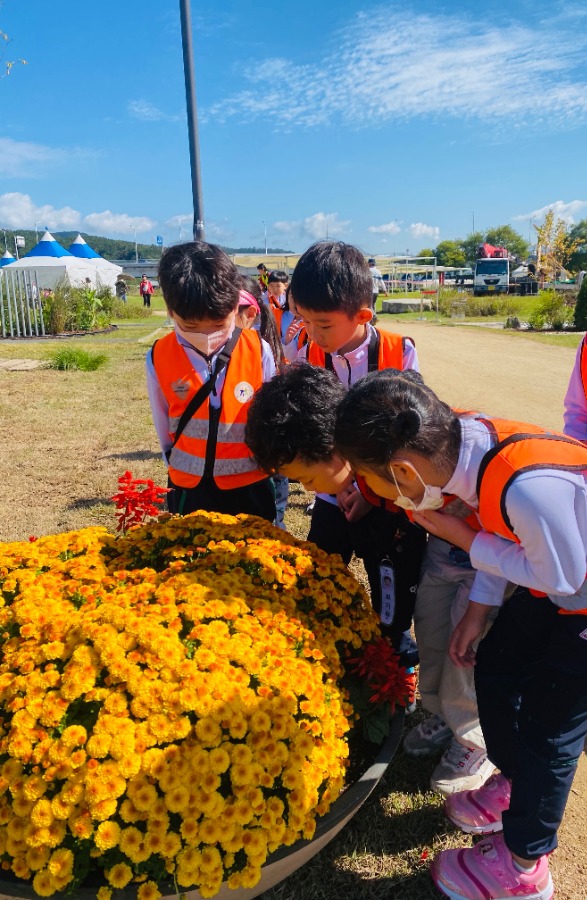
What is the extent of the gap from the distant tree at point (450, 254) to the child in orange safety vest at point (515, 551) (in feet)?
309

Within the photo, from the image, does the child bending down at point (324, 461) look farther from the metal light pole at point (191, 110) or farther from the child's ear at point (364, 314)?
the metal light pole at point (191, 110)

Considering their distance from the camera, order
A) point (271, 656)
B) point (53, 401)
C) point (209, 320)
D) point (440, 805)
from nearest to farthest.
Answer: point (271, 656) → point (440, 805) → point (209, 320) → point (53, 401)

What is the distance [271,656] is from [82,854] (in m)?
0.59

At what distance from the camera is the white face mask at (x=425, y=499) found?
1.75 m

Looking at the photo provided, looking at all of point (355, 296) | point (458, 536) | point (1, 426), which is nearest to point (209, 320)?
point (355, 296)

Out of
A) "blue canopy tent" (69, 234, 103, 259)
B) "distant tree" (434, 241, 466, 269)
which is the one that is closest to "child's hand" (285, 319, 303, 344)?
"blue canopy tent" (69, 234, 103, 259)

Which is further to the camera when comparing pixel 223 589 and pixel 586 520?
pixel 223 589

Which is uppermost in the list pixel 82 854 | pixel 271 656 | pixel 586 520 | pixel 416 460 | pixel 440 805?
pixel 416 460

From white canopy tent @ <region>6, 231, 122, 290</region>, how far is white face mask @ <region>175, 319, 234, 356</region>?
2433cm

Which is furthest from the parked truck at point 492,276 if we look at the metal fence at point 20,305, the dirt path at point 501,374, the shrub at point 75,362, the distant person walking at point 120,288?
the shrub at point 75,362

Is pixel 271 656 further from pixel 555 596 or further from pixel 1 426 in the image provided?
pixel 1 426

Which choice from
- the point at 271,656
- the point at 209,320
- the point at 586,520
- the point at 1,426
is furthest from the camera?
the point at 1,426

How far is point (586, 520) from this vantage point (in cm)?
153

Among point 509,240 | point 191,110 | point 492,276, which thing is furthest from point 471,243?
point 191,110
